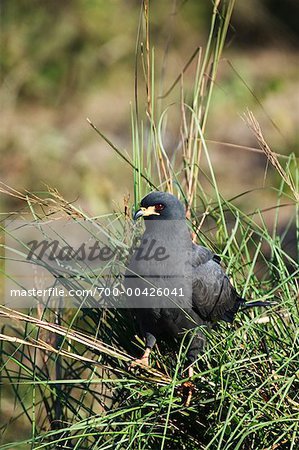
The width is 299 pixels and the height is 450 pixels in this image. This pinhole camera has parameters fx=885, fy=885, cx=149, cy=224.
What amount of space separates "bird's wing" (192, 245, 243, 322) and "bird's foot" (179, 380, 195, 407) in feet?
0.85

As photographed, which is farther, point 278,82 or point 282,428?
point 278,82

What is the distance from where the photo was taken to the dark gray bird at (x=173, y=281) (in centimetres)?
225

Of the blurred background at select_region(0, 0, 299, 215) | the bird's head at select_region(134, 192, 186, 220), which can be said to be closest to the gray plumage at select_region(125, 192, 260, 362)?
the bird's head at select_region(134, 192, 186, 220)

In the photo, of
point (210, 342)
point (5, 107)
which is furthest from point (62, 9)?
point (210, 342)

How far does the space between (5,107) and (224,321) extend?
5228 millimetres

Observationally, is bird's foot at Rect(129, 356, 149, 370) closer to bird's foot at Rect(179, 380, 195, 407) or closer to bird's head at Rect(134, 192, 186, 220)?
bird's foot at Rect(179, 380, 195, 407)

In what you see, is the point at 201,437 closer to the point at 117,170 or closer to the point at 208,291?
the point at 208,291

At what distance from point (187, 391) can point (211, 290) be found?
34 centimetres

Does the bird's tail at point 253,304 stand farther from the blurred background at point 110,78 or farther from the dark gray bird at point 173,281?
the blurred background at point 110,78

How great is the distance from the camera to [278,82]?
7434mm

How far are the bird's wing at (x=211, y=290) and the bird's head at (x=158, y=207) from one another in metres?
0.12

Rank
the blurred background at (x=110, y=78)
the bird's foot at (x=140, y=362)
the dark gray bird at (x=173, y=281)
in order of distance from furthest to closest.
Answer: the blurred background at (x=110, y=78) → the dark gray bird at (x=173, y=281) → the bird's foot at (x=140, y=362)

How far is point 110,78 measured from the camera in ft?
25.0
